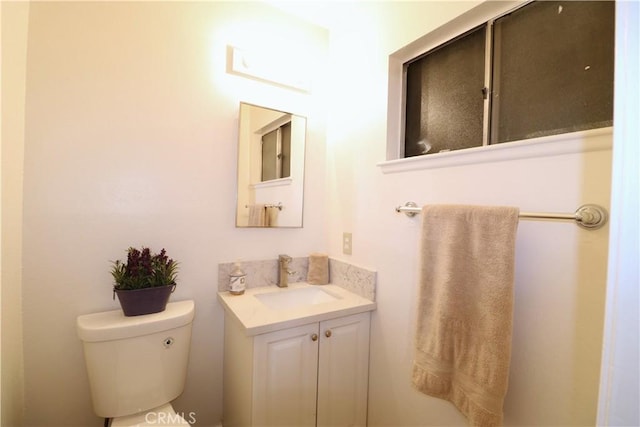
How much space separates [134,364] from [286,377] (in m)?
0.59

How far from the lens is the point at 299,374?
112 centimetres

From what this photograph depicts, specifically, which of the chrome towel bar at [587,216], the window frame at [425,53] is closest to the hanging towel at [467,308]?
the chrome towel bar at [587,216]

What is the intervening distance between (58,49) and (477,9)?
64.0 inches

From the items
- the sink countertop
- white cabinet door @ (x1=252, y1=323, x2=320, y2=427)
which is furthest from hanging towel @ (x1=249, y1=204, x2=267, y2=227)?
white cabinet door @ (x1=252, y1=323, x2=320, y2=427)

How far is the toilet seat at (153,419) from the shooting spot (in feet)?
3.20

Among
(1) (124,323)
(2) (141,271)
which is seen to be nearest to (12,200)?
(2) (141,271)

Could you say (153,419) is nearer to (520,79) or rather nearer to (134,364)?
(134,364)

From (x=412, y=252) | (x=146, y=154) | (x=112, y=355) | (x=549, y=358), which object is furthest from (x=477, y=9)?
(x=112, y=355)

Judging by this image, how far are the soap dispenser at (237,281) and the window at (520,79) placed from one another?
43.3 inches

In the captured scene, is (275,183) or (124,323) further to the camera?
(275,183)

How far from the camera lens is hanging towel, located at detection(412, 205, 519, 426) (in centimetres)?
77

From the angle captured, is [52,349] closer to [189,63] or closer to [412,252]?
[189,63]

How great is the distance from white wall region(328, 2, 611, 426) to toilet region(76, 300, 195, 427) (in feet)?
2.99

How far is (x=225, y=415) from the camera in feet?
4.47
